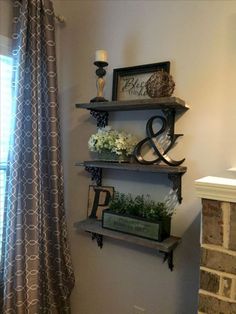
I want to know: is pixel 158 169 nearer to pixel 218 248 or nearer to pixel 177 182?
pixel 177 182

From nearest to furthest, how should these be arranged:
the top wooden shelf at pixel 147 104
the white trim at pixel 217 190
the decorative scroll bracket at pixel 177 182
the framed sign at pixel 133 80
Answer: the white trim at pixel 217 190
the top wooden shelf at pixel 147 104
the decorative scroll bracket at pixel 177 182
the framed sign at pixel 133 80

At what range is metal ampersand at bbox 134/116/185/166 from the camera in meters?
1.51

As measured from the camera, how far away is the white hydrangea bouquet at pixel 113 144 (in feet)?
5.09

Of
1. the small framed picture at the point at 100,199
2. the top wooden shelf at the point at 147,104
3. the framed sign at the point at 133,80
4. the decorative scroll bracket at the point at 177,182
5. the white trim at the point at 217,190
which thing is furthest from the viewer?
the small framed picture at the point at 100,199

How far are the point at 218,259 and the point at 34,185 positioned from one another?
114 centimetres

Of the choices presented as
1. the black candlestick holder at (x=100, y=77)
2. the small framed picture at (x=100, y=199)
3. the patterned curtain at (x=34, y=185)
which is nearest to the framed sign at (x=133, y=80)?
the black candlestick holder at (x=100, y=77)

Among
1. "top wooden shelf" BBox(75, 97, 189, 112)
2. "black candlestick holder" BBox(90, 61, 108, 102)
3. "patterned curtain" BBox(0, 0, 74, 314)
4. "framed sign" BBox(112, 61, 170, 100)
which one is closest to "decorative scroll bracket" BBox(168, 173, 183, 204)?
"top wooden shelf" BBox(75, 97, 189, 112)

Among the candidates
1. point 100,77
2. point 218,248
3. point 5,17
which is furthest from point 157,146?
point 5,17

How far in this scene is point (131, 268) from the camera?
5.61 feet

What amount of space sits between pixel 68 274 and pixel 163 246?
87 centimetres

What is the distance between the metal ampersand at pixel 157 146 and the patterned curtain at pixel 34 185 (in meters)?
0.60

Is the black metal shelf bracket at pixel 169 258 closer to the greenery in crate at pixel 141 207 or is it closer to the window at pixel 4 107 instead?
the greenery in crate at pixel 141 207

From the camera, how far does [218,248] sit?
104cm

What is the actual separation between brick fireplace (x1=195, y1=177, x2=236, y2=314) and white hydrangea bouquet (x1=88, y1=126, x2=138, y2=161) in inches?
23.4
